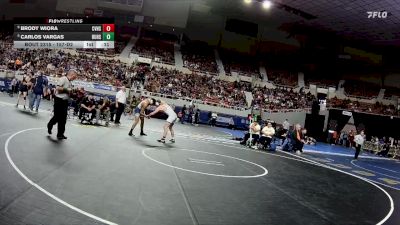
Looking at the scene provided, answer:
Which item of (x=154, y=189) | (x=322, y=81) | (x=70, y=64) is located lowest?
(x=154, y=189)

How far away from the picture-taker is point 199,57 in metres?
Answer: 40.2

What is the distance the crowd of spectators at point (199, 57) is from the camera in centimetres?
3834

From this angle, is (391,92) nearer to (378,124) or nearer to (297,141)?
(378,124)

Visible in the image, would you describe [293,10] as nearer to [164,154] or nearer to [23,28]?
[23,28]

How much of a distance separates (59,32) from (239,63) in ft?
93.9

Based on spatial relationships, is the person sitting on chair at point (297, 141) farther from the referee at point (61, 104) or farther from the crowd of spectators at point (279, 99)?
the crowd of spectators at point (279, 99)

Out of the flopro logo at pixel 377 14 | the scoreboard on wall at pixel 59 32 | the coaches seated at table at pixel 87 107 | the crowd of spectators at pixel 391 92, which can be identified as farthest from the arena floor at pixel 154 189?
the crowd of spectators at pixel 391 92

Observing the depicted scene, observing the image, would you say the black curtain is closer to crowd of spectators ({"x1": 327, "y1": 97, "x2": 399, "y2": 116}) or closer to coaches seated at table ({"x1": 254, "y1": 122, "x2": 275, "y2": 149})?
crowd of spectators ({"x1": 327, "y1": 97, "x2": 399, "y2": 116})

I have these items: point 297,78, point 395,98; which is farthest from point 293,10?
point 395,98

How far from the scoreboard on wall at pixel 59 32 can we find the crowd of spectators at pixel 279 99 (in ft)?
65.4

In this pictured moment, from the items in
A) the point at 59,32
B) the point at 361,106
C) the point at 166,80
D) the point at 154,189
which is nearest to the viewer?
the point at 154,189

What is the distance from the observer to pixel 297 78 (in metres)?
42.0

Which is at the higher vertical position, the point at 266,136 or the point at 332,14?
the point at 332,14

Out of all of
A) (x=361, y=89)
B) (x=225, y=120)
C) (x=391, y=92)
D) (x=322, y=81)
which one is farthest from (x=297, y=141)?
(x=391, y=92)
